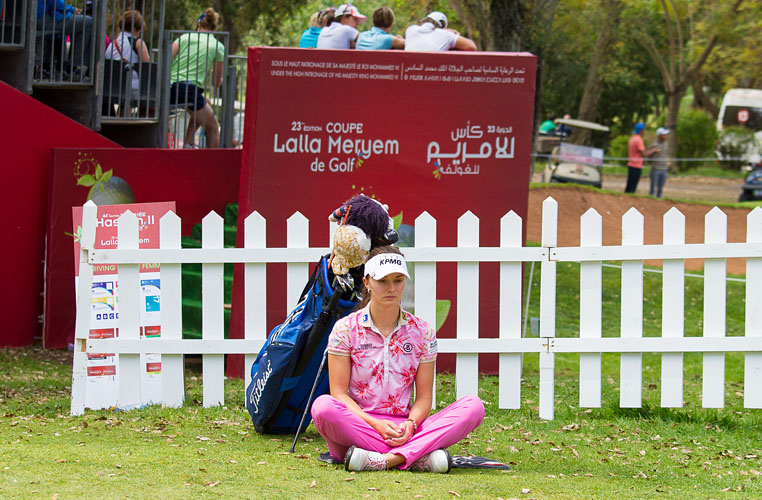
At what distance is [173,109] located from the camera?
1103 cm

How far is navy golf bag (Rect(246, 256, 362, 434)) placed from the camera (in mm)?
5312

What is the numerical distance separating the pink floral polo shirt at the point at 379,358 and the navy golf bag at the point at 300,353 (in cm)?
30

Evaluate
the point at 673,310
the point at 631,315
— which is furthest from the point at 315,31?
the point at 673,310

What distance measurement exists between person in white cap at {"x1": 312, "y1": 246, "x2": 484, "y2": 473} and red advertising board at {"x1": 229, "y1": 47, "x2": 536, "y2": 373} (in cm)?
292

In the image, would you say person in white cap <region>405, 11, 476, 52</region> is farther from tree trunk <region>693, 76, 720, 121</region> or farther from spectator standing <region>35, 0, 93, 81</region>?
tree trunk <region>693, 76, 720, 121</region>

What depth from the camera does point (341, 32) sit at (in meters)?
9.39

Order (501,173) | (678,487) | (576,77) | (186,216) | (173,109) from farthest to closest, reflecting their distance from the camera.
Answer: (576,77) → (173,109) → (186,216) → (501,173) → (678,487)

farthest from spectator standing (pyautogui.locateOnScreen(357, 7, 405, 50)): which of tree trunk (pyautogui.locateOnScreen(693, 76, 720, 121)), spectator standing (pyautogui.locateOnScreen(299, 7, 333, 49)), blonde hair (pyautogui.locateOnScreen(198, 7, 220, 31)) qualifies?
tree trunk (pyautogui.locateOnScreen(693, 76, 720, 121))

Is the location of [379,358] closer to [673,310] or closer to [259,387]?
[259,387]

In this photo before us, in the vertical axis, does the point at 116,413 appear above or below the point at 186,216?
below

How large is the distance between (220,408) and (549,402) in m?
2.17

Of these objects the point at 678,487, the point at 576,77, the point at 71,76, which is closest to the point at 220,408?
the point at 678,487

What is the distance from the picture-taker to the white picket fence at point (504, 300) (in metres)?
6.33

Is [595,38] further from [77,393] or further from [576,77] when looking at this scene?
[77,393]
